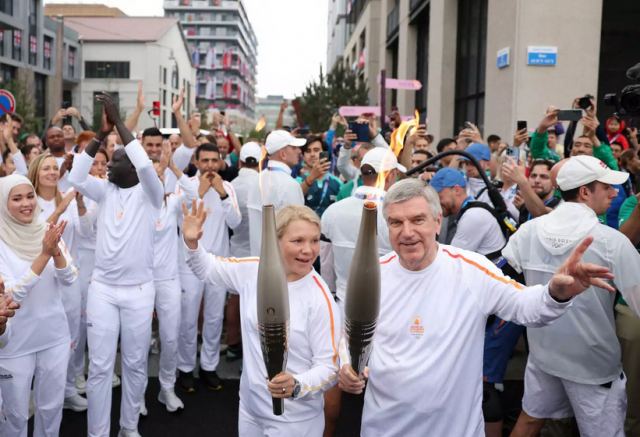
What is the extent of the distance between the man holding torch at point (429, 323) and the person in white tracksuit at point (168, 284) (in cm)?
291

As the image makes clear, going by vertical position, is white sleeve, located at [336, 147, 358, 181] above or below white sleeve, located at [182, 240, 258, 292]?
above

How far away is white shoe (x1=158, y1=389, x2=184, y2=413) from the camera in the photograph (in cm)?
554

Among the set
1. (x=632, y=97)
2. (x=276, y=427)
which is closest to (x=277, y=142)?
(x=632, y=97)

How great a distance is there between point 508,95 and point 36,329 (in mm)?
10197

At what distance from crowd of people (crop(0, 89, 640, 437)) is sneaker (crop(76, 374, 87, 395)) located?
20 mm

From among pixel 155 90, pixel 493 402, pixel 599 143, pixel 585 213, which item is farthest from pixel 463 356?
pixel 155 90

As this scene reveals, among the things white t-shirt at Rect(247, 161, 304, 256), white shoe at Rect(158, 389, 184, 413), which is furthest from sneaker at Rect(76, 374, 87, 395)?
white t-shirt at Rect(247, 161, 304, 256)

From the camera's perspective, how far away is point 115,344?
4.69 m

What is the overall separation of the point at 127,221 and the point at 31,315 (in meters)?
0.99

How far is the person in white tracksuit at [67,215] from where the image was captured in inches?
206

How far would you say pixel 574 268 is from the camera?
95.0 inches

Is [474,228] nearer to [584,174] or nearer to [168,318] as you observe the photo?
[584,174]

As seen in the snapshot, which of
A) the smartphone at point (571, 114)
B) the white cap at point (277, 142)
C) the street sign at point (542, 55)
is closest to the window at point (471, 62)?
the street sign at point (542, 55)

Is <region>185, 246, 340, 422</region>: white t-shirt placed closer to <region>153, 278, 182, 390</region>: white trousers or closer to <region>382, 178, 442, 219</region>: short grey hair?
<region>382, 178, 442, 219</region>: short grey hair
